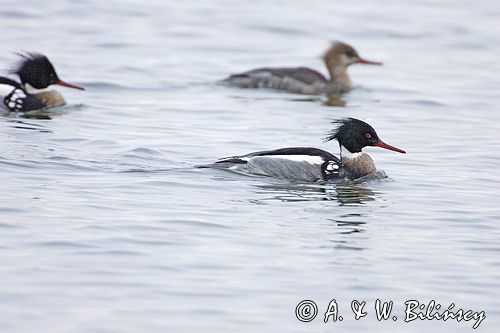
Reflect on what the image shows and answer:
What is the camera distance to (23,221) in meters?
10.7

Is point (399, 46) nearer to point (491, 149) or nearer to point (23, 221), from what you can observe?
point (491, 149)

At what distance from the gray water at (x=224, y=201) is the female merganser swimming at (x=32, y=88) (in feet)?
1.24

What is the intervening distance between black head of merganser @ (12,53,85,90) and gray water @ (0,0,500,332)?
2.00ft

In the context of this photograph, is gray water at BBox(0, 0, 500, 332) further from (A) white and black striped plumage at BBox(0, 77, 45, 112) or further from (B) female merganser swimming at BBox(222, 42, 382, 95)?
(A) white and black striped plumage at BBox(0, 77, 45, 112)

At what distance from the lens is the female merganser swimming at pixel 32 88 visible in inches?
669

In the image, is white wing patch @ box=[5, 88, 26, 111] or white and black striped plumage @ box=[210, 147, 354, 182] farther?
white wing patch @ box=[5, 88, 26, 111]

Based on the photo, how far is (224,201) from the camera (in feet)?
39.4

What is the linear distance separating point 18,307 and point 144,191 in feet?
13.1

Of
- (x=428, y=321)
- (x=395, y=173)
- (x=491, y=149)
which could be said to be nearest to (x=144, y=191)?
(x=395, y=173)

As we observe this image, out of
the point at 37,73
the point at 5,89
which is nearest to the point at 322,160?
the point at 5,89

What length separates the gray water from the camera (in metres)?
8.84

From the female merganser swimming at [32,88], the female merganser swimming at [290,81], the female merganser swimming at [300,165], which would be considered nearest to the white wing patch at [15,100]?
the female merganser swimming at [32,88]

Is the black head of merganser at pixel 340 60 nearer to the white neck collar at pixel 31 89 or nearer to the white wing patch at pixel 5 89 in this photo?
the white neck collar at pixel 31 89

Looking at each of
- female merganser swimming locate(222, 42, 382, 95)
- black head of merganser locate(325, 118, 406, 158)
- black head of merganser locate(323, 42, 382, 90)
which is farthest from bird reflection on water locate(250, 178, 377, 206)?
black head of merganser locate(323, 42, 382, 90)
